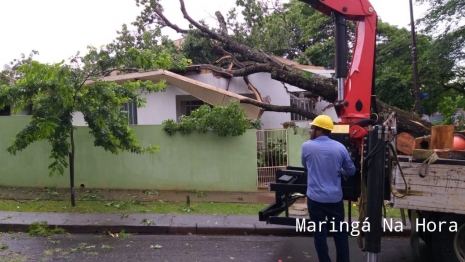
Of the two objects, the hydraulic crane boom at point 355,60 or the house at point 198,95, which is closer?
the hydraulic crane boom at point 355,60

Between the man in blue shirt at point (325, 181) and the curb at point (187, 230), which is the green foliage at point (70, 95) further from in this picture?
the man in blue shirt at point (325, 181)

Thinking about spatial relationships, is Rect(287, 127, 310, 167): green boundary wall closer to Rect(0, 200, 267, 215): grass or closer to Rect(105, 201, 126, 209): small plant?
Rect(0, 200, 267, 215): grass

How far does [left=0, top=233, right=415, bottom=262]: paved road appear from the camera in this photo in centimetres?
609

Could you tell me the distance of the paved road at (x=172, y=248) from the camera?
6.09 m

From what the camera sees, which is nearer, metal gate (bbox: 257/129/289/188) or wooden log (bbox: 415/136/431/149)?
wooden log (bbox: 415/136/431/149)

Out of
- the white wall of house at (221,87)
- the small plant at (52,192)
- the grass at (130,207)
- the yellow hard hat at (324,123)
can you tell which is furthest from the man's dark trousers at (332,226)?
the white wall of house at (221,87)

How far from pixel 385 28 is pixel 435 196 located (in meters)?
22.7

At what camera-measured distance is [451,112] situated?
10492mm

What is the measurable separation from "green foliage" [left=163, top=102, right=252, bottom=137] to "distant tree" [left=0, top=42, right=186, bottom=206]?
7.31ft

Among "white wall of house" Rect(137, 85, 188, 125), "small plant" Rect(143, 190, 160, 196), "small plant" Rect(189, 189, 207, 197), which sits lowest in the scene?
"small plant" Rect(189, 189, 207, 197)

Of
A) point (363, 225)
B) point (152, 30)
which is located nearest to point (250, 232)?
point (363, 225)

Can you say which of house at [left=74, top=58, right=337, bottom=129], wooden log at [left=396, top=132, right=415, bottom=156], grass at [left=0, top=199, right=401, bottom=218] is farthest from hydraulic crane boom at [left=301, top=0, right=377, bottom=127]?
house at [left=74, top=58, right=337, bottom=129]

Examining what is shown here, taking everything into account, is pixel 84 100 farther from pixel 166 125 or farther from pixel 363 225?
pixel 363 225

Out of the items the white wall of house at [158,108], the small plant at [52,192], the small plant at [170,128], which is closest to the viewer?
the small plant at [52,192]
